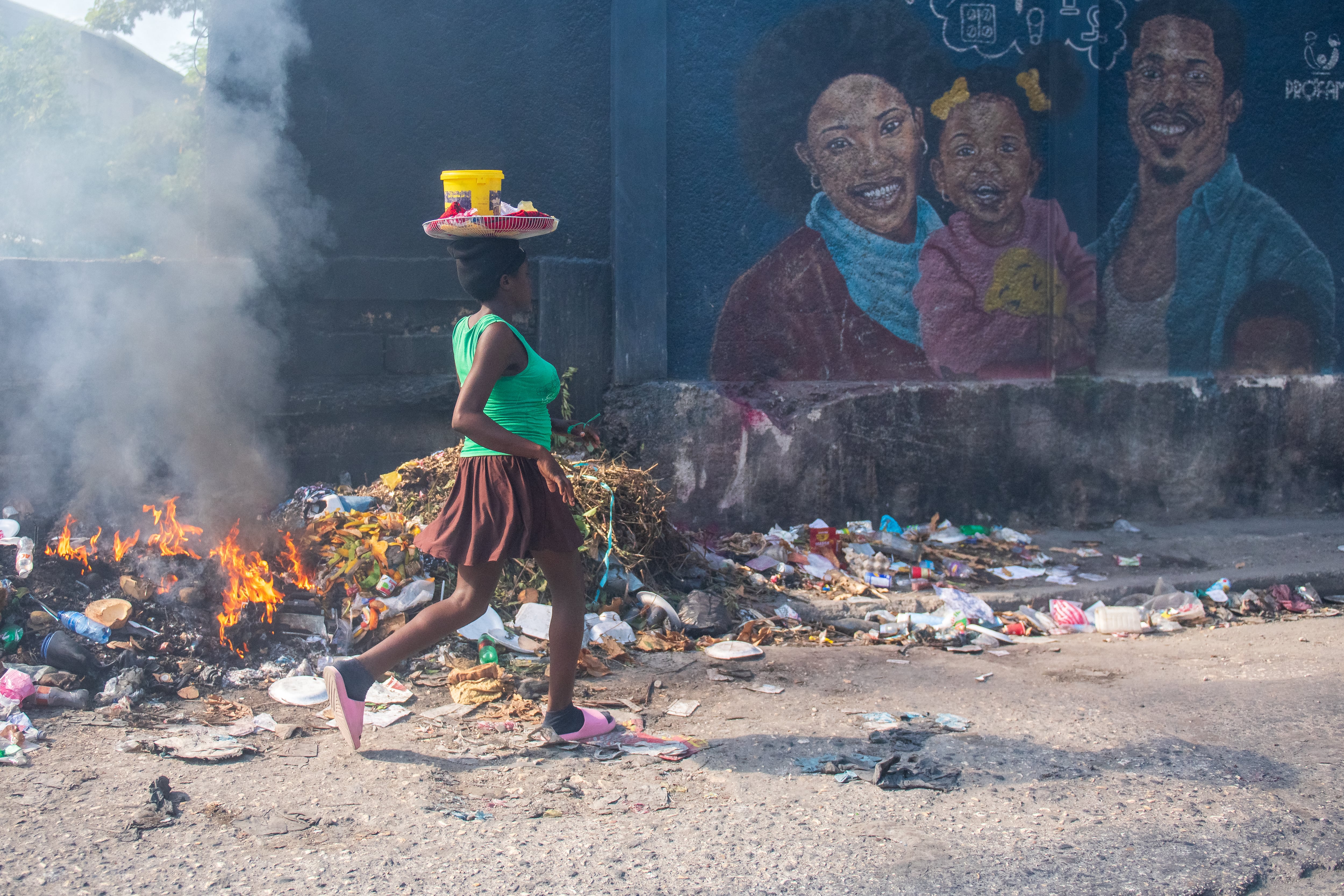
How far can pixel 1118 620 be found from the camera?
Result: 16.3ft

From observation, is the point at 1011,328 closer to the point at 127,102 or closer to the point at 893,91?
the point at 893,91

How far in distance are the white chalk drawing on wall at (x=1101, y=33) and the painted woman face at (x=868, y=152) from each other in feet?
3.82

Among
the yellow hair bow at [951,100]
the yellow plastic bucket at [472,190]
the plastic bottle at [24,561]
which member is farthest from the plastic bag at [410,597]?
the yellow hair bow at [951,100]

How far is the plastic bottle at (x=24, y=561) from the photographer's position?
13.6 feet

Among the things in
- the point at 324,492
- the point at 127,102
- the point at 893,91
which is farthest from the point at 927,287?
the point at 127,102

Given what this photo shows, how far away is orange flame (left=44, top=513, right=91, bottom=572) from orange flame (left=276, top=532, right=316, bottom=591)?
2.47ft

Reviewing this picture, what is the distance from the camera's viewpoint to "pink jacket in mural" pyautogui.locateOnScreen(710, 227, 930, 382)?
5965 millimetres

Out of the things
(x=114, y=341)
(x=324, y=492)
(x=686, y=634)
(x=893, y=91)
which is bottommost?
(x=686, y=634)

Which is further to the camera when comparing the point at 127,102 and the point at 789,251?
the point at 127,102

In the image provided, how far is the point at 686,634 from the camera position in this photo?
454cm

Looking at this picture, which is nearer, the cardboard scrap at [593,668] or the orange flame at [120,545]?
the cardboard scrap at [593,668]

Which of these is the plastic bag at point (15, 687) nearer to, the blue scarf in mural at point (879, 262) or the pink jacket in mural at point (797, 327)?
the pink jacket in mural at point (797, 327)

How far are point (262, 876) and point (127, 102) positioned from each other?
20.6 meters

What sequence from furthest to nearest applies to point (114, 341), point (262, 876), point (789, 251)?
point (789, 251) → point (114, 341) → point (262, 876)
